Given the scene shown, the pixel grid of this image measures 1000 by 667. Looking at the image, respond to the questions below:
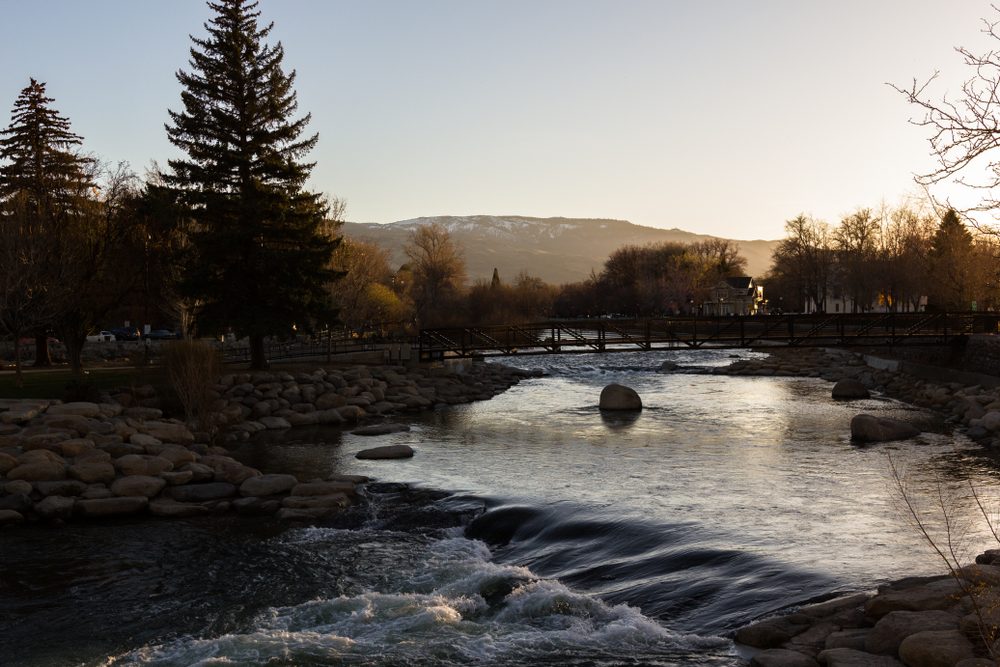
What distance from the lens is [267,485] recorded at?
19750 millimetres

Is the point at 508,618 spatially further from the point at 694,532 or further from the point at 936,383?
the point at 936,383

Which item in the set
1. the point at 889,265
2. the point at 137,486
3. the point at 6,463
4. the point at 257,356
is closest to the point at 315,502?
the point at 137,486

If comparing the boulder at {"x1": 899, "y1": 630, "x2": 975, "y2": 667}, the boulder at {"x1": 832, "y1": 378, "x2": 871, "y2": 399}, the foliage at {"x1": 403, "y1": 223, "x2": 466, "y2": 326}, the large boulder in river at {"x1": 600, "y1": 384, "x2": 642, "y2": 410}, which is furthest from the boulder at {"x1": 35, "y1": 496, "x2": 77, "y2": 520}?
the foliage at {"x1": 403, "y1": 223, "x2": 466, "y2": 326}

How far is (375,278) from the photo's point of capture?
80.5 metres

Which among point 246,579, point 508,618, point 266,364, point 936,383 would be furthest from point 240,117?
point 936,383

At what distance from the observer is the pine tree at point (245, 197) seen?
118 ft

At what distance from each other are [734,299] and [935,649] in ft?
372

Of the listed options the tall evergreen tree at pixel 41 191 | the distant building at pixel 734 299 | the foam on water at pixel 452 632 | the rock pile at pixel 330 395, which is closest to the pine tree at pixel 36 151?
the tall evergreen tree at pixel 41 191

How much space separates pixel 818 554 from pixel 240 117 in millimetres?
31367

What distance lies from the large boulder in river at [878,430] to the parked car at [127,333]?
173 ft

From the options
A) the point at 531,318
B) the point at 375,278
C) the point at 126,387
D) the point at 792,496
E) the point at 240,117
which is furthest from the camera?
the point at 531,318

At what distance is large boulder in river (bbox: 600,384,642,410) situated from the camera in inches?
1344

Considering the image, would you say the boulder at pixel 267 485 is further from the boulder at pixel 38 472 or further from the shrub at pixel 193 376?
the shrub at pixel 193 376

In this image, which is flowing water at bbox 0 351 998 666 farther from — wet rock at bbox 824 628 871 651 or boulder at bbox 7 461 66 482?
boulder at bbox 7 461 66 482
